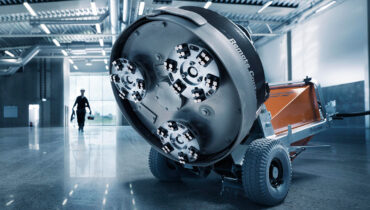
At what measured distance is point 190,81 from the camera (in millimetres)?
1725

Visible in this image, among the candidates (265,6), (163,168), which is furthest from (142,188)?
(265,6)

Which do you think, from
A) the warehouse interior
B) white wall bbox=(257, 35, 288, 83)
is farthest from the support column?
white wall bbox=(257, 35, 288, 83)

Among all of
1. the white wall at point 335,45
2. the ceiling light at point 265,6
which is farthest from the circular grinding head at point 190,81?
the ceiling light at point 265,6

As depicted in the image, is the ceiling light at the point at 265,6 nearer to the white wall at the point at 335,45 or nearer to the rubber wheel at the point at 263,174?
the white wall at the point at 335,45

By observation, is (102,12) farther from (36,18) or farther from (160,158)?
(160,158)

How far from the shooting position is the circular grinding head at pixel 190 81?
1629mm

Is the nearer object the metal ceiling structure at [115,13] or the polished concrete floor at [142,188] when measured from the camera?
the polished concrete floor at [142,188]

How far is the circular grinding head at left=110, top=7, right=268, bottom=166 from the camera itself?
64.1 inches

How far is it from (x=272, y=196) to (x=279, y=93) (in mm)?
1589

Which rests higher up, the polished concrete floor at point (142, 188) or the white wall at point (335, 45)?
the white wall at point (335, 45)

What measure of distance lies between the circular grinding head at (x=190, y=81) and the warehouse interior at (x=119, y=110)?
27cm

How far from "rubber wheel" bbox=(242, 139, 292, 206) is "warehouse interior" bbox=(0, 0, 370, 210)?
0.29ft

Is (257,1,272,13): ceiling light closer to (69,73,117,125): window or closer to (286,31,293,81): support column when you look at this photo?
(286,31,293,81): support column

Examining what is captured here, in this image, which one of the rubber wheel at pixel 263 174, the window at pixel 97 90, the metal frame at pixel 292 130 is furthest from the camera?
the window at pixel 97 90
